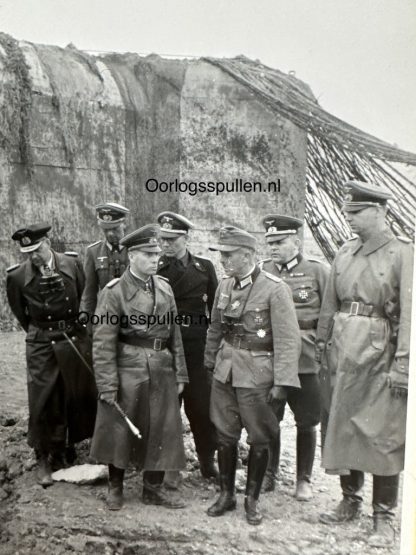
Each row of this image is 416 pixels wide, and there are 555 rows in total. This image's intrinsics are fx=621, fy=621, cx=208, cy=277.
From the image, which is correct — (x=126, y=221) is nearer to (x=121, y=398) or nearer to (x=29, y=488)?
(x=121, y=398)

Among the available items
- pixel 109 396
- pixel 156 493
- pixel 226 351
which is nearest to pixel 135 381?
pixel 109 396

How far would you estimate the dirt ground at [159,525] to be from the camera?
343cm

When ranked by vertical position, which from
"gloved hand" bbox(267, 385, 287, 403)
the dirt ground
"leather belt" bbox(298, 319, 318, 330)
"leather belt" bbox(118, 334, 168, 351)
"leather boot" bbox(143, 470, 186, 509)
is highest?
"leather belt" bbox(298, 319, 318, 330)

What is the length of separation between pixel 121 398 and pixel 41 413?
0.72m

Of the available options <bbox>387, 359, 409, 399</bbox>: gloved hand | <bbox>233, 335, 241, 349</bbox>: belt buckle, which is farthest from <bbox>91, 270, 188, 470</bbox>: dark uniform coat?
<bbox>387, 359, 409, 399</bbox>: gloved hand

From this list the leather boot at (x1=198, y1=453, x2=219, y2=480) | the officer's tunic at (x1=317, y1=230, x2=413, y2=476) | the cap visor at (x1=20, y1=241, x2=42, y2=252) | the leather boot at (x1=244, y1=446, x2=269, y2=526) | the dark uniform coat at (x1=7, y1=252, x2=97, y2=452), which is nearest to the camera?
the officer's tunic at (x1=317, y1=230, x2=413, y2=476)

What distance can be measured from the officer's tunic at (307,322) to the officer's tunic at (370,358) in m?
0.36

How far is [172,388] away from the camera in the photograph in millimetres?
3812

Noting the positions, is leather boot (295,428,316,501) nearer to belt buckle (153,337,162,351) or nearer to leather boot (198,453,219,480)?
leather boot (198,453,219,480)

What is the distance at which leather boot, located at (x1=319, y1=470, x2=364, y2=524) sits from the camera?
141 inches

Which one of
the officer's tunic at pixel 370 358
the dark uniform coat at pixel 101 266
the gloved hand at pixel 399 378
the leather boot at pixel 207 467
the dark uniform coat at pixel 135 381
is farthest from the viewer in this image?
the dark uniform coat at pixel 101 266

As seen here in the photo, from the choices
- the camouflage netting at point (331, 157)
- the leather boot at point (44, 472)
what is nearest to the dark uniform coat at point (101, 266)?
the leather boot at point (44, 472)

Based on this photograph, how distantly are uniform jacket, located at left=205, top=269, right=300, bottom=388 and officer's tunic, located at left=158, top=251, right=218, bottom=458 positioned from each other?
481mm

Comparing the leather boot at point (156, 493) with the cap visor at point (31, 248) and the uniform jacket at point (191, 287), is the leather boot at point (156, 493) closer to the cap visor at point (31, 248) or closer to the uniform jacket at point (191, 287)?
the uniform jacket at point (191, 287)
